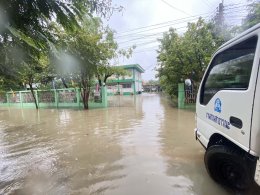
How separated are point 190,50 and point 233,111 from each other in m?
8.77

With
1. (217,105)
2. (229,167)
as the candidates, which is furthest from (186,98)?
(217,105)

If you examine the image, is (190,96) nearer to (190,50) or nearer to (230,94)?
(190,50)

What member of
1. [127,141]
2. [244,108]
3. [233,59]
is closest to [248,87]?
[244,108]

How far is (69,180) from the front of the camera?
3.41 m

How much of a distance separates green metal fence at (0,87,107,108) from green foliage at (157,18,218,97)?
210 inches

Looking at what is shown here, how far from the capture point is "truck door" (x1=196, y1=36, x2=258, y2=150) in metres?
1.99

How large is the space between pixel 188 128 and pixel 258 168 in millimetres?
5112

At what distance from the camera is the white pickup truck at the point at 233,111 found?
6.24ft

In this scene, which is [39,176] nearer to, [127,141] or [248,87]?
[127,141]

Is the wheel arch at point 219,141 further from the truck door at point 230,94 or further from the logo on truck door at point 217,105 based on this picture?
the logo on truck door at point 217,105

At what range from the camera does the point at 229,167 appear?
2.82 metres

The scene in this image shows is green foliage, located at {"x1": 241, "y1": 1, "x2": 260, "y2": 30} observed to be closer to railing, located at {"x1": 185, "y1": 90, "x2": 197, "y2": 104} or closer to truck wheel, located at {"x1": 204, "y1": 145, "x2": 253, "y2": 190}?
railing, located at {"x1": 185, "y1": 90, "x2": 197, "y2": 104}

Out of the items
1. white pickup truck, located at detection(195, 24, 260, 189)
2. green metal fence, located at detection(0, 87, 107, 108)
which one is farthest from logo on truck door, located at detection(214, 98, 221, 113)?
green metal fence, located at detection(0, 87, 107, 108)

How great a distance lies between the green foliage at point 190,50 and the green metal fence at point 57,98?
210 inches
